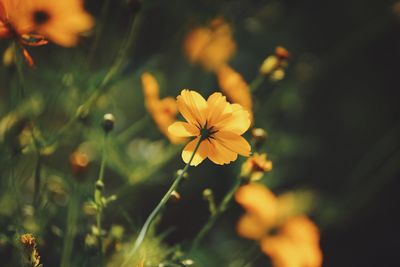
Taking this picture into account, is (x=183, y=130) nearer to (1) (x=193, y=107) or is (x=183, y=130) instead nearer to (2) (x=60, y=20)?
(1) (x=193, y=107)

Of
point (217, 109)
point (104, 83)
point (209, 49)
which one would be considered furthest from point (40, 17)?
point (209, 49)

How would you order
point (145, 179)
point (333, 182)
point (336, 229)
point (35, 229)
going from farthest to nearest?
point (333, 182), point (336, 229), point (145, 179), point (35, 229)

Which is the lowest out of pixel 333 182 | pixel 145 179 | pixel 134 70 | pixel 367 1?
pixel 145 179

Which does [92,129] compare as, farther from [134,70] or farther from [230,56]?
[230,56]

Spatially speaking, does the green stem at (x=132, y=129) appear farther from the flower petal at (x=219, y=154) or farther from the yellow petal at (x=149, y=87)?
the flower petal at (x=219, y=154)

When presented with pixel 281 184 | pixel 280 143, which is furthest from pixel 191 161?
pixel 281 184

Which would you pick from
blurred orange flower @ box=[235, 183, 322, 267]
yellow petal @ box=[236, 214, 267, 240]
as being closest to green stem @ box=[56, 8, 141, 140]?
blurred orange flower @ box=[235, 183, 322, 267]
